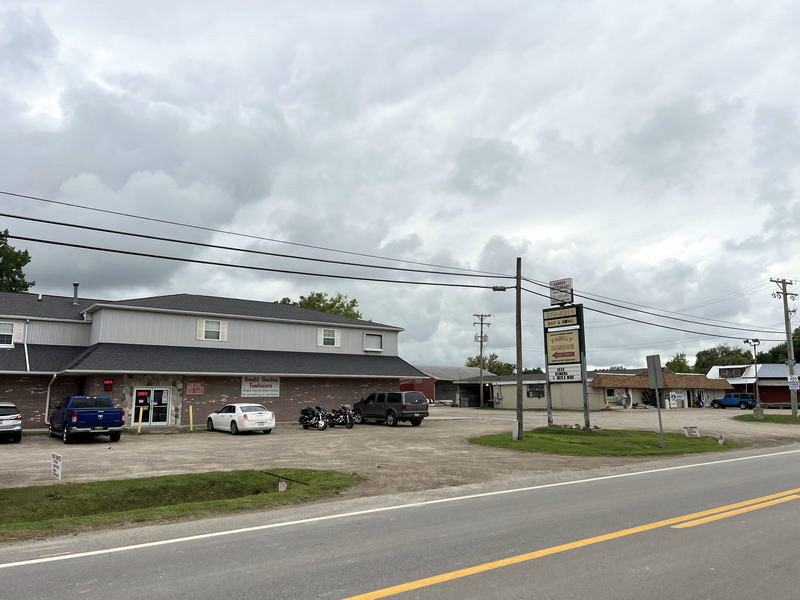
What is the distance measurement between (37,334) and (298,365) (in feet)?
45.4

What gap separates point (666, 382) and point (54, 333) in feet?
200

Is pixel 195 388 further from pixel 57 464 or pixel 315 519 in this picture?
pixel 315 519

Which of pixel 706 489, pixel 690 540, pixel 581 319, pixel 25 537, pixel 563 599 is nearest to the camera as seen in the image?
pixel 563 599

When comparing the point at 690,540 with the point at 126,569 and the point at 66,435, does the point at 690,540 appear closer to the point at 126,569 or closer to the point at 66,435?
the point at 126,569

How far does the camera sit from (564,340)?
29781mm

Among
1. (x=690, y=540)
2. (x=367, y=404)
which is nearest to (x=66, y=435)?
(x=367, y=404)

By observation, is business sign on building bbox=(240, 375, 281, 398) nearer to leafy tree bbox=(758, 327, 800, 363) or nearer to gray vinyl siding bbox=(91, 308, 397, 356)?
gray vinyl siding bbox=(91, 308, 397, 356)

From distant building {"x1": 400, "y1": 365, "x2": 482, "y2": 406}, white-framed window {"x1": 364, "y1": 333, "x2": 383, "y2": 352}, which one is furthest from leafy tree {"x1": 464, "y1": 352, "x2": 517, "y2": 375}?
white-framed window {"x1": 364, "y1": 333, "x2": 383, "y2": 352}

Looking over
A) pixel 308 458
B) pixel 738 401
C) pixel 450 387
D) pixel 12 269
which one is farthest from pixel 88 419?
pixel 738 401

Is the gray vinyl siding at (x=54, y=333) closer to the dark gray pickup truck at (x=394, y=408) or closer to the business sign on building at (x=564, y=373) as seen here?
the dark gray pickup truck at (x=394, y=408)

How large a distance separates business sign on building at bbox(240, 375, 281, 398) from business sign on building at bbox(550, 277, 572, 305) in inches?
629

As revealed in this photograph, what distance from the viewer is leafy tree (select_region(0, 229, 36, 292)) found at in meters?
57.3

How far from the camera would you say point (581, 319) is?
2903cm

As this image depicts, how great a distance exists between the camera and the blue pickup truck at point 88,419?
880 inches
